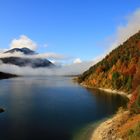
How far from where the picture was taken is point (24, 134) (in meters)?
78.5

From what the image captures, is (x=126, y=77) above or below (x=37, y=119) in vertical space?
above

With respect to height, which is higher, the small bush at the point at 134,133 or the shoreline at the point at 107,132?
the small bush at the point at 134,133

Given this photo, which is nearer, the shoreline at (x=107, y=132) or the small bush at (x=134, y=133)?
the small bush at (x=134, y=133)

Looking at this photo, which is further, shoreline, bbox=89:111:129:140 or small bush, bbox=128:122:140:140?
shoreline, bbox=89:111:129:140

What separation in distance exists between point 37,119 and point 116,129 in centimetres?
2930

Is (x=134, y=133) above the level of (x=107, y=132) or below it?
above

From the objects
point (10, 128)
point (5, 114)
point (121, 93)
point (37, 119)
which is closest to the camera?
point (10, 128)

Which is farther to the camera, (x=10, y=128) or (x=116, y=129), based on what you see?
(x=10, y=128)

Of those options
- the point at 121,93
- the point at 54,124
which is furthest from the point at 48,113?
the point at 121,93

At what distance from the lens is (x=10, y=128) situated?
84.0 m

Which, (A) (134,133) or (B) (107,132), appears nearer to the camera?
(A) (134,133)

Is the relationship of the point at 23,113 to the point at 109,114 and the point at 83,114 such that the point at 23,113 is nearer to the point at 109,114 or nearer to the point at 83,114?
the point at 83,114

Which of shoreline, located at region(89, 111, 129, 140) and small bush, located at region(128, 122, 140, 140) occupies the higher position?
small bush, located at region(128, 122, 140, 140)

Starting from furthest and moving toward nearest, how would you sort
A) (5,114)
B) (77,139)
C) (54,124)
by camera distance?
(5,114) < (54,124) < (77,139)
